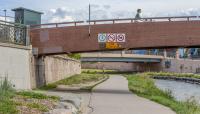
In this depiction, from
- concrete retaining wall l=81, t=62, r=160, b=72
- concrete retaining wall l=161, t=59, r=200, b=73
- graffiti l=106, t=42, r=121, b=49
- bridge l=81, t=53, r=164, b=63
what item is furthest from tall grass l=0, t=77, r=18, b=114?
concrete retaining wall l=81, t=62, r=160, b=72

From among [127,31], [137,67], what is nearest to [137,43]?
[127,31]

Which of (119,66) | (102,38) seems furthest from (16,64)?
(119,66)

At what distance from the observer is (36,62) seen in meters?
37.4

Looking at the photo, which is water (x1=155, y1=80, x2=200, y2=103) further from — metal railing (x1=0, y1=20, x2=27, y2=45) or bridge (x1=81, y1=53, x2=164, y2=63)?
bridge (x1=81, y1=53, x2=164, y2=63)

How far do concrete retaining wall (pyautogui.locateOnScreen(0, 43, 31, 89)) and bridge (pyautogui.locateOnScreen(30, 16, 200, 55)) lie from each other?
3.57 m

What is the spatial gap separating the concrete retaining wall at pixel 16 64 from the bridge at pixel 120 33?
357 centimetres

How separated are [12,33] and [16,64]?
11.0 feet

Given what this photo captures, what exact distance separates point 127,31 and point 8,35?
9728 mm

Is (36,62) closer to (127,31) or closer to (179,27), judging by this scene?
(127,31)

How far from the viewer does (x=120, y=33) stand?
121 feet

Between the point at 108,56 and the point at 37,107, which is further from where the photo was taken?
the point at 108,56

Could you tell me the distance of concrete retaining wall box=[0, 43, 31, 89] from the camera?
1096 inches

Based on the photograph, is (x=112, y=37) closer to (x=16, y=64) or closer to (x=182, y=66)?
(x=16, y=64)

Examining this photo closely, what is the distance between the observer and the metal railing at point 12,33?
100 feet
